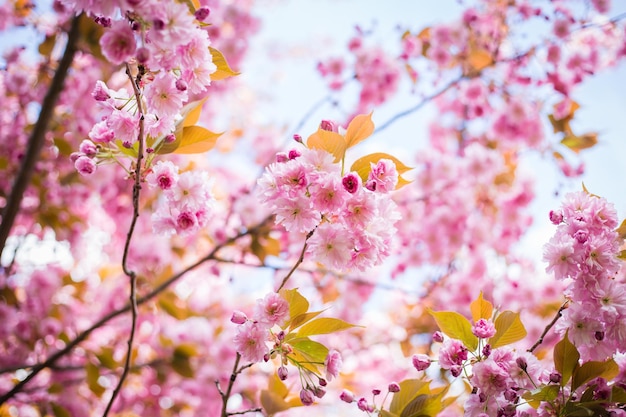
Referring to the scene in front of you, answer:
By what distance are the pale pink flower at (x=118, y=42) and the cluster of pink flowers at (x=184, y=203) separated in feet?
0.97

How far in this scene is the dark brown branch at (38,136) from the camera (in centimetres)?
179

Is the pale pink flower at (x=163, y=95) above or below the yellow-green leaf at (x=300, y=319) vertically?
above

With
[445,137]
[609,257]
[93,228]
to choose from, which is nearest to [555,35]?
[445,137]

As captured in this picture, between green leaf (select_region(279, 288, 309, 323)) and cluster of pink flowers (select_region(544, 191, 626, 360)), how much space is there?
57cm

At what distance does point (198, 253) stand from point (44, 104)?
76.5 inches

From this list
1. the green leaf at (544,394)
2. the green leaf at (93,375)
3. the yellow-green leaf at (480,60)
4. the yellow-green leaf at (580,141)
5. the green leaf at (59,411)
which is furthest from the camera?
the yellow-green leaf at (480,60)

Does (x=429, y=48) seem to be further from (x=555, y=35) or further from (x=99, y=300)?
(x=99, y=300)

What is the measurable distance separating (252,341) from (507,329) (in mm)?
570

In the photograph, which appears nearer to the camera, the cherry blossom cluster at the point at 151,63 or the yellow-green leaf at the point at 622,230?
the cherry blossom cluster at the point at 151,63

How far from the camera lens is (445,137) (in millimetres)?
4648

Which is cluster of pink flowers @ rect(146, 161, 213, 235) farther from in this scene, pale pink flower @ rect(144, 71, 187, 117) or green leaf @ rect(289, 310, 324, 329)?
green leaf @ rect(289, 310, 324, 329)

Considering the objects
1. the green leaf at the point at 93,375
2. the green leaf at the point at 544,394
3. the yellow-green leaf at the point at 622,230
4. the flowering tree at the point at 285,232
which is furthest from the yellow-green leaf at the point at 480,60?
the green leaf at the point at 93,375

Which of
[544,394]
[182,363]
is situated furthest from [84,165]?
[182,363]

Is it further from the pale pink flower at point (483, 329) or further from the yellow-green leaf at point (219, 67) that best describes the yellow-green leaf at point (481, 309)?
the yellow-green leaf at point (219, 67)
